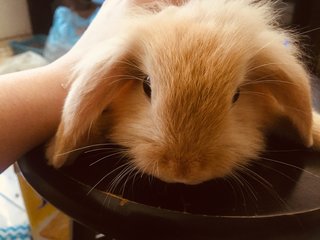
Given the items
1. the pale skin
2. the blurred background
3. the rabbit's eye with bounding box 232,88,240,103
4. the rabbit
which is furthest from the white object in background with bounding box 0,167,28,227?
the rabbit's eye with bounding box 232,88,240,103

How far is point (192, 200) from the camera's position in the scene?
0.53 metres

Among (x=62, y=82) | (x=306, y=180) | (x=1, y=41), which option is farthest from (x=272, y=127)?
(x=1, y=41)

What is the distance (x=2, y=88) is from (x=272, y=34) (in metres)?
0.45

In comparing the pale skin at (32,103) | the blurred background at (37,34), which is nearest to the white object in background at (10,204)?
the blurred background at (37,34)

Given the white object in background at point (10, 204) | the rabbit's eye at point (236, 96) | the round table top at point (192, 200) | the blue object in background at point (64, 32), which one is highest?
the rabbit's eye at point (236, 96)

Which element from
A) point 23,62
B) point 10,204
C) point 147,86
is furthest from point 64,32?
point 147,86

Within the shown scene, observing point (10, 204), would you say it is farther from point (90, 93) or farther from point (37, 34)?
point (37, 34)

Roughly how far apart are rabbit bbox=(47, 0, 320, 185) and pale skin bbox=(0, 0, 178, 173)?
0.06 metres

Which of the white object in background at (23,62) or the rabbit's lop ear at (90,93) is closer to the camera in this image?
the rabbit's lop ear at (90,93)

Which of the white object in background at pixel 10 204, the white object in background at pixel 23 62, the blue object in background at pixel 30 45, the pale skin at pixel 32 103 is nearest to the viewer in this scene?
the pale skin at pixel 32 103

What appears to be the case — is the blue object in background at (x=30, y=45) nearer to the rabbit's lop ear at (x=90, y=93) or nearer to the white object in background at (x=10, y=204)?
the white object in background at (x=10, y=204)

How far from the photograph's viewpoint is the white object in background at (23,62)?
2.08 metres

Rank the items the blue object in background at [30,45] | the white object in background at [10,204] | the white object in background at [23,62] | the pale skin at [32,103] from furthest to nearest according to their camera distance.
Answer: the blue object in background at [30,45] < the white object in background at [23,62] < the white object in background at [10,204] < the pale skin at [32,103]

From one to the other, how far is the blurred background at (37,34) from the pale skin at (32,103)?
Answer: 0.30 m
